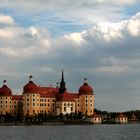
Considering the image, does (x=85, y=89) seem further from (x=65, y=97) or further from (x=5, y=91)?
(x=5, y=91)

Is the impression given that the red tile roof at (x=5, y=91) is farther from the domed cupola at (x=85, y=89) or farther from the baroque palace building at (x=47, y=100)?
the domed cupola at (x=85, y=89)

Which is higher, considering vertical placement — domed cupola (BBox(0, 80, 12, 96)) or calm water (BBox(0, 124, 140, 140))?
domed cupola (BBox(0, 80, 12, 96))

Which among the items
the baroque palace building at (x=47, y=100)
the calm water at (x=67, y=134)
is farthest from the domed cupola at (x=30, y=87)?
the calm water at (x=67, y=134)

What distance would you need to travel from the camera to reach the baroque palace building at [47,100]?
163 metres

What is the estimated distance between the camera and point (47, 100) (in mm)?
168750

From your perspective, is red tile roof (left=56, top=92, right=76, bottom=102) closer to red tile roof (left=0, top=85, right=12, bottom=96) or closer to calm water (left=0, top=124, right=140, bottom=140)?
red tile roof (left=0, top=85, right=12, bottom=96)

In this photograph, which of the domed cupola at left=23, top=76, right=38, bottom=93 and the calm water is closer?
the calm water

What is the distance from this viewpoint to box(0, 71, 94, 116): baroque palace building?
163 metres

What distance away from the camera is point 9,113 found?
166625 mm

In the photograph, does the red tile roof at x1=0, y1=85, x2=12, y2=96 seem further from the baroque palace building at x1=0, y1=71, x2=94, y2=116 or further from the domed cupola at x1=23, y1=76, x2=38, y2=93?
the domed cupola at x1=23, y1=76, x2=38, y2=93

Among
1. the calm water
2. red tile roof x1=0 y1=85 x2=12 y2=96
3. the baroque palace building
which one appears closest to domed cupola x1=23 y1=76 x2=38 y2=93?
the baroque palace building

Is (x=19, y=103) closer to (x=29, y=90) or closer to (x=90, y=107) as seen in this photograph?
(x=29, y=90)

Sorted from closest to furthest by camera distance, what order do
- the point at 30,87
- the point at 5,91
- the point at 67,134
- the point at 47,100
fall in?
the point at 67,134
the point at 30,87
the point at 5,91
the point at 47,100

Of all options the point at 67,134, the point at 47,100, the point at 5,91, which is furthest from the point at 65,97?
the point at 67,134
